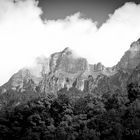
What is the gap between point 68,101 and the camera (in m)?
78.2

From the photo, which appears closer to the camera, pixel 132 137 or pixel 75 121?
pixel 132 137

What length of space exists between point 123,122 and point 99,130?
228 inches

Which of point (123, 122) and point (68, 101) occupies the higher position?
point (68, 101)

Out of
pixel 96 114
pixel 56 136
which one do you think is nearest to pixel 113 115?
pixel 96 114

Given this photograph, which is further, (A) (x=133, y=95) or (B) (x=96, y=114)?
(A) (x=133, y=95)

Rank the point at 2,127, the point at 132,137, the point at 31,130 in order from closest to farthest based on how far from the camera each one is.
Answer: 1. the point at 132,137
2. the point at 31,130
3. the point at 2,127

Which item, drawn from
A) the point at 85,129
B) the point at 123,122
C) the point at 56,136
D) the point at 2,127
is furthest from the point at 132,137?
the point at 2,127

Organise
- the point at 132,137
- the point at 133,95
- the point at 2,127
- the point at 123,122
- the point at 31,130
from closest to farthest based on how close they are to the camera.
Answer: the point at 132,137
the point at 123,122
the point at 31,130
the point at 2,127
the point at 133,95

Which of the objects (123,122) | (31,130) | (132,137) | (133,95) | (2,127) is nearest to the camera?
(132,137)

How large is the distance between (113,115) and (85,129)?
7028 millimetres

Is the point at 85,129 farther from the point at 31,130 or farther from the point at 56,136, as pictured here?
the point at 31,130

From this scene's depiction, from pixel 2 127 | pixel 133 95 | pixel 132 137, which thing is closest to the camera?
pixel 132 137

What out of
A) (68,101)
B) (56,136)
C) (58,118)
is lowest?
(56,136)

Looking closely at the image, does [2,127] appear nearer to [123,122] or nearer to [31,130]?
[31,130]
